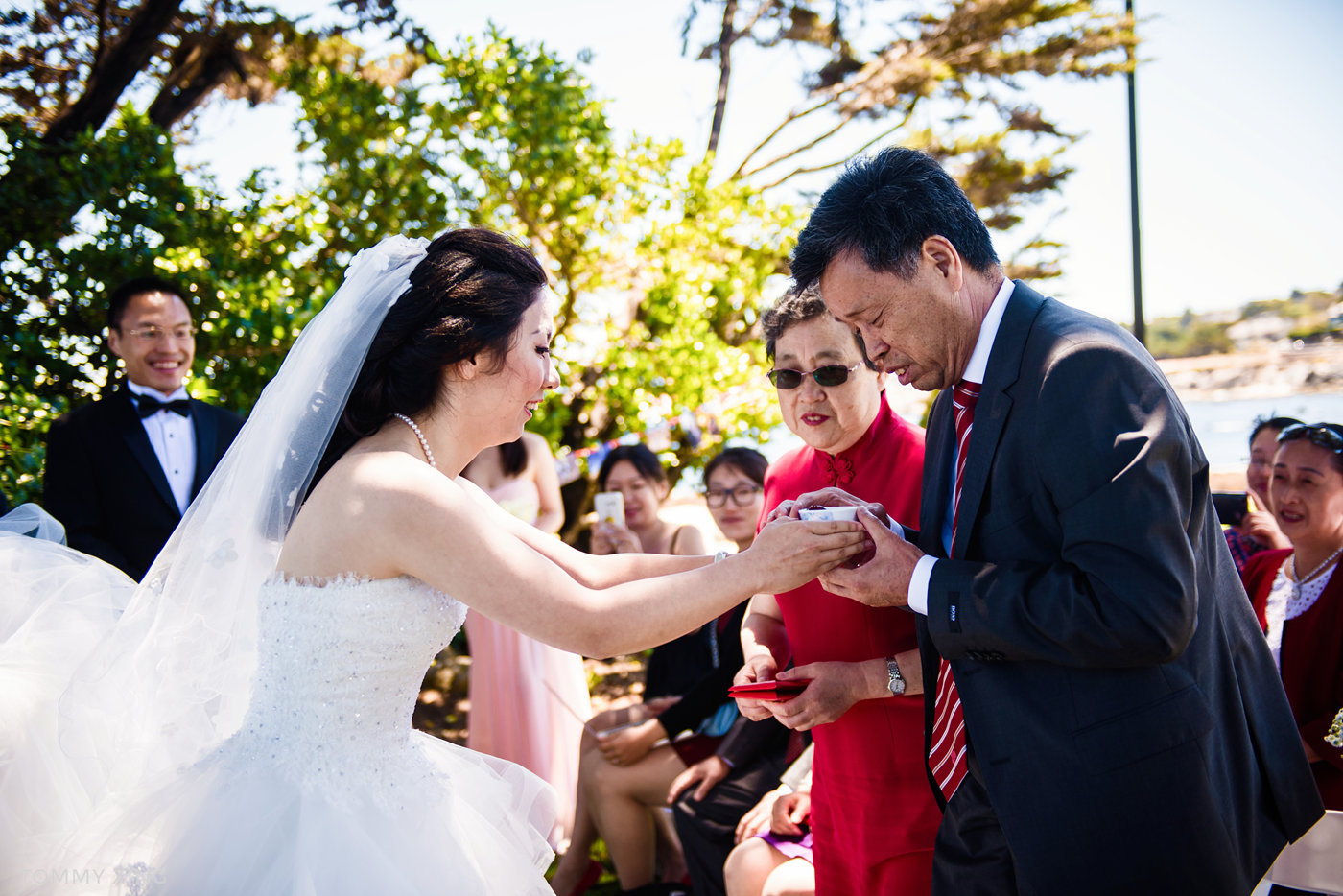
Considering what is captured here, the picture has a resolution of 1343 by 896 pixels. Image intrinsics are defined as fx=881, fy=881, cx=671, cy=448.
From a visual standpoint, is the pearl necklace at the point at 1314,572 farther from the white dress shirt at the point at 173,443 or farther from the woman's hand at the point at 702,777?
the white dress shirt at the point at 173,443

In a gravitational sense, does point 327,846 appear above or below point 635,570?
below

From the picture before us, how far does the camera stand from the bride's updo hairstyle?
233cm

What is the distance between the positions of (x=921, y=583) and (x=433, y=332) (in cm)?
138

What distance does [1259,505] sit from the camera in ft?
15.2

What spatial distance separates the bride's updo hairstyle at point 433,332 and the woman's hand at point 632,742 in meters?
2.27

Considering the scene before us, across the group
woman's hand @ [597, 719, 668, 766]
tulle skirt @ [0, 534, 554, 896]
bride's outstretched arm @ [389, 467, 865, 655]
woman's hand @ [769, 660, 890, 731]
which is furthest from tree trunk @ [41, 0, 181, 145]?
woman's hand @ [769, 660, 890, 731]

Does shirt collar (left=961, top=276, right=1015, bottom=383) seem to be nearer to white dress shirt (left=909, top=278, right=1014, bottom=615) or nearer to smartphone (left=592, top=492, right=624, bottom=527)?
white dress shirt (left=909, top=278, right=1014, bottom=615)

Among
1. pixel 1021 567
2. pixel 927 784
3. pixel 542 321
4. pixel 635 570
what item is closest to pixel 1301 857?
pixel 927 784

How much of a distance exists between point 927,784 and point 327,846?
1486 mm

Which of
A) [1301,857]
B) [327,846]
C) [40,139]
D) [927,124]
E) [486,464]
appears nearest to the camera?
[327,846]

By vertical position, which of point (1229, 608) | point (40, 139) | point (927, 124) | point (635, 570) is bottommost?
point (635, 570)

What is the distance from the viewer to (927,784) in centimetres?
233

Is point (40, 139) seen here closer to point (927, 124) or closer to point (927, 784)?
point (927, 784)

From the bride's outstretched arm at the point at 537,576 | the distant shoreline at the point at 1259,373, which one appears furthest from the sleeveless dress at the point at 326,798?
the distant shoreline at the point at 1259,373
